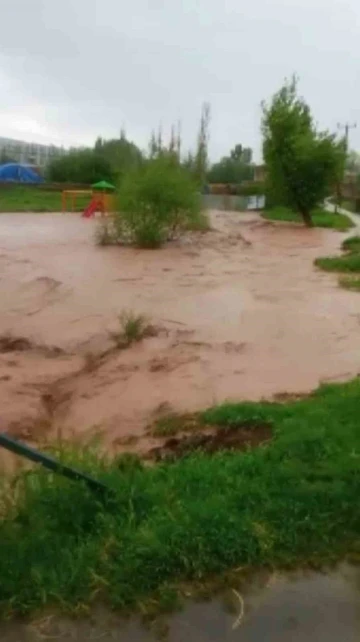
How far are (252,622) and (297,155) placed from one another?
1191 inches

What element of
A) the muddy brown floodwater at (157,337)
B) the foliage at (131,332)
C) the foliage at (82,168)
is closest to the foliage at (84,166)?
the foliage at (82,168)

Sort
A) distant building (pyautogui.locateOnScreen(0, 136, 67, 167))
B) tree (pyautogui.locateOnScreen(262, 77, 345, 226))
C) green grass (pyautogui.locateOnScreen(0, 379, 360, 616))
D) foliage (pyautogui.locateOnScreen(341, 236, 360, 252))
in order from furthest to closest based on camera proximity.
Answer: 1. distant building (pyautogui.locateOnScreen(0, 136, 67, 167))
2. tree (pyautogui.locateOnScreen(262, 77, 345, 226))
3. foliage (pyautogui.locateOnScreen(341, 236, 360, 252))
4. green grass (pyautogui.locateOnScreen(0, 379, 360, 616))

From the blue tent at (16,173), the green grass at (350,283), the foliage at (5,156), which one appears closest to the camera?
the green grass at (350,283)

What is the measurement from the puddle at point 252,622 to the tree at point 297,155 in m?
29.9

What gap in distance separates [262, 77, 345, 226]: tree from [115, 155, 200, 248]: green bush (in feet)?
32.7

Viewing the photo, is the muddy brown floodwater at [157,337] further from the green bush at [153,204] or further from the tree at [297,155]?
the tree at [297,155]

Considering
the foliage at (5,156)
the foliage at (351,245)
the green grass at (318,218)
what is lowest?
the green grass at (318,218)

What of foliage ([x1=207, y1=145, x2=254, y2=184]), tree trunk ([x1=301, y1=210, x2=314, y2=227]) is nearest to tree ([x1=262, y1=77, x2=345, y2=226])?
tree trunk ([x1=301, y1=210, x2=314, y2=227])

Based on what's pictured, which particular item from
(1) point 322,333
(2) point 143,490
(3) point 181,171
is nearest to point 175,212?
(3) point 181,171

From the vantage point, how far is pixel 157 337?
31.2ft

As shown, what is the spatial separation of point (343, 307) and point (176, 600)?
9367 millimetres

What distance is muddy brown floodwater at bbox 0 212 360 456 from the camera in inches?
274

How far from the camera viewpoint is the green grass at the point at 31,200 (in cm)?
4006

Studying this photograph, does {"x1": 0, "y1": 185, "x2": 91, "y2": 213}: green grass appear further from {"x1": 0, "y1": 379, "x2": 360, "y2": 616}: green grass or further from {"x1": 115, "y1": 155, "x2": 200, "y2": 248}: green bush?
{"x1": 0, "y1": 379, "x2": 360, "y2": 616}: green grass
